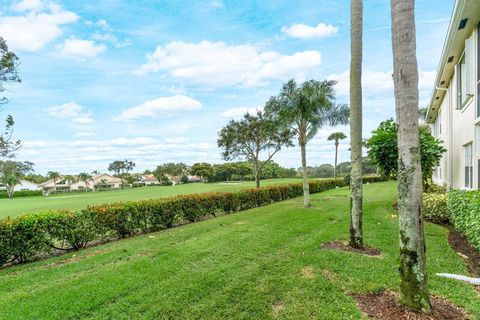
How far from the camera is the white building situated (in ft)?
23.8

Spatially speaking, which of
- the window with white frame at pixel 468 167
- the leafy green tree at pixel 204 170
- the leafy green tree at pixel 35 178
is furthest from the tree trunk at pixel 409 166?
the leafy green tree at pixel 35 178

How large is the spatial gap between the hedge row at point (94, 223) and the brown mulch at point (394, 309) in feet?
21.8

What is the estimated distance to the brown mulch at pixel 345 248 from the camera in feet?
18.0

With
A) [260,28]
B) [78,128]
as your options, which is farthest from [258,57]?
[78,128]

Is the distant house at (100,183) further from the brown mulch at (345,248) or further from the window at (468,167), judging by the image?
the window at (468,167)

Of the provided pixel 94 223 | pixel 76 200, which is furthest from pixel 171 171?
pixel 94 223

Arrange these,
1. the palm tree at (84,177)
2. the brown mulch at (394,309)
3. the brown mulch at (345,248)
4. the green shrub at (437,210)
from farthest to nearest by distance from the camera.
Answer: the palm tree at (84,177) → the green shrub at (437,210) → the brown mulch at (345,248) → the brown mulch at (394,309)

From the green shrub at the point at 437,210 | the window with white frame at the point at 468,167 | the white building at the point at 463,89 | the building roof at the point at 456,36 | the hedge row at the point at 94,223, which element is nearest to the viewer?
the hedge row at the point at 94,223

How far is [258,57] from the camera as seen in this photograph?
44.0 ft

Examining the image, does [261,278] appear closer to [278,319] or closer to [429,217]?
[278,319]

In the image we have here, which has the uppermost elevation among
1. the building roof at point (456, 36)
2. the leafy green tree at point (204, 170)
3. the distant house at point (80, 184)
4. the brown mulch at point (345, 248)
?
the building roof at point (456, 36)

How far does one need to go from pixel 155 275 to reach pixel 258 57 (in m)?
11.4

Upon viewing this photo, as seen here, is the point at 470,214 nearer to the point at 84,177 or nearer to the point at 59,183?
the point at 84,177

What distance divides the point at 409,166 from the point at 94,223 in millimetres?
7567
